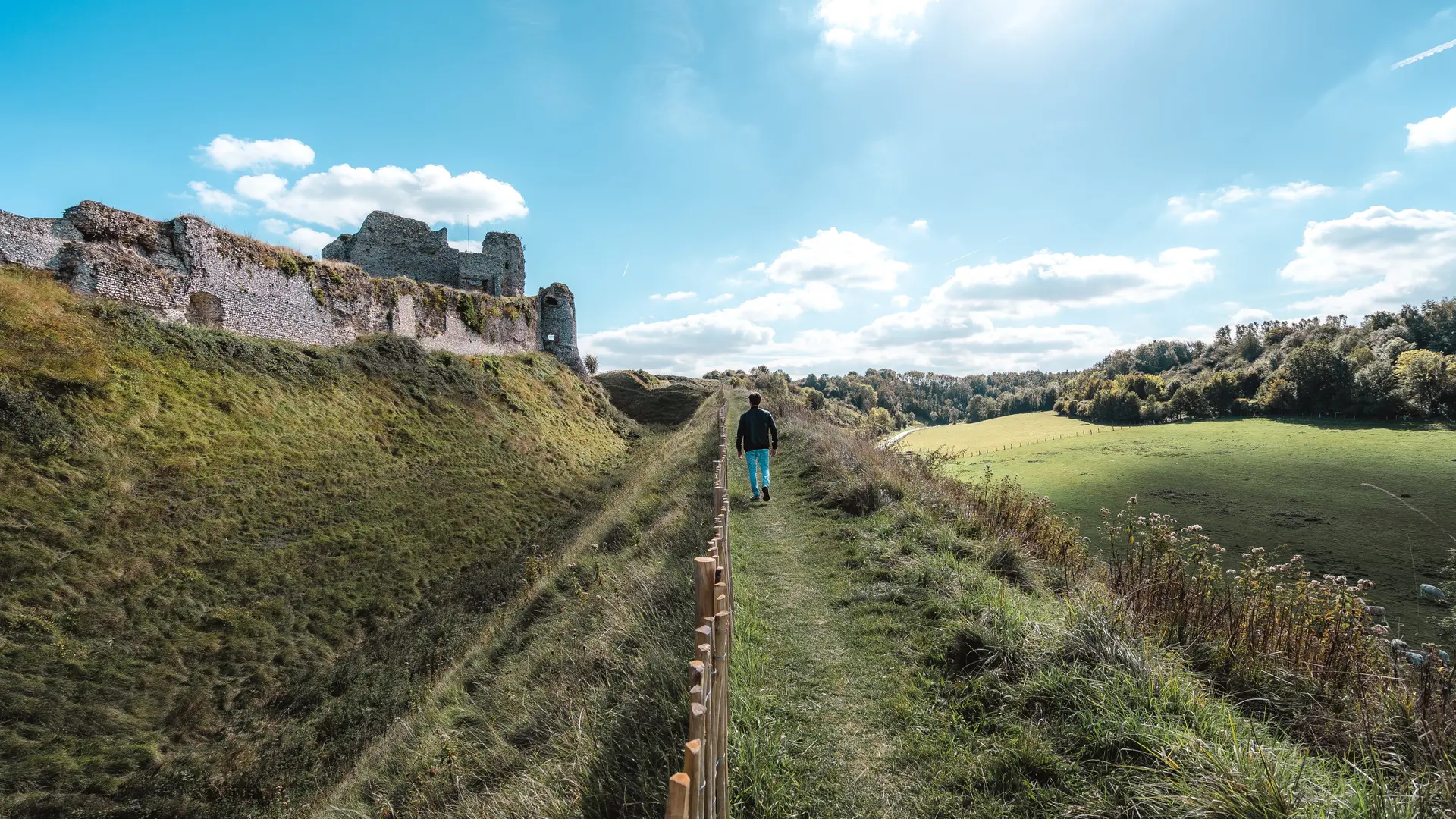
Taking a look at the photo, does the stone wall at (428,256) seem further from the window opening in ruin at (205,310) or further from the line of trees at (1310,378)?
the line of trees at (1310,378)

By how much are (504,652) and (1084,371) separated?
147m

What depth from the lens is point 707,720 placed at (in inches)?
97.7

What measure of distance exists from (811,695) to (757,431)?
632cm

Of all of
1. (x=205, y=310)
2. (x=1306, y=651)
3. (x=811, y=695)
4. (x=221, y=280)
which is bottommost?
(x=811, y=695)

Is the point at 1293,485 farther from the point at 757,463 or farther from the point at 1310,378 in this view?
the point at 757,463

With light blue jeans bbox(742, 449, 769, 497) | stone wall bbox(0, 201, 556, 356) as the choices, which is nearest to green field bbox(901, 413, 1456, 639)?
light blue jeans bbox(742, 449, 769, 497)

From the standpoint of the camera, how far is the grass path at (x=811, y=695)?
3373mm

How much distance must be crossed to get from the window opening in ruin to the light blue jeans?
55.9 ft

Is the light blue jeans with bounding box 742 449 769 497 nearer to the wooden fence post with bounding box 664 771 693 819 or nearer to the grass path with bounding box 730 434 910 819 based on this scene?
the grass path with bounding box 730 434 910 819

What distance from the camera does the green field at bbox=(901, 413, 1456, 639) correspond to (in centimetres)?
2506

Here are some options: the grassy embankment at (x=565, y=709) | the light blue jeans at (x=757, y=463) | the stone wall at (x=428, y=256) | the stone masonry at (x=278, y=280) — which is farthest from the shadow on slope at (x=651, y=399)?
the grassy embankment at (x=565, y=709)

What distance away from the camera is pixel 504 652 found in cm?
828

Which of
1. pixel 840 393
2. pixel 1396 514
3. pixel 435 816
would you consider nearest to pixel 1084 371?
pixel 840 393

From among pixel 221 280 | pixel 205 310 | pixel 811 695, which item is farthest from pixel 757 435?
pixel 221 280
